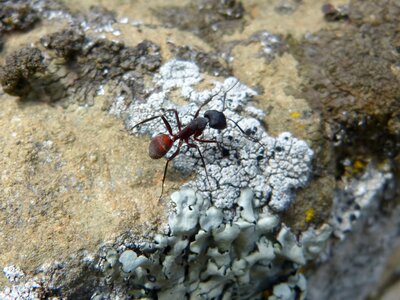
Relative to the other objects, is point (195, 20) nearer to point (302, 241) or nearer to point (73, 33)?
point (73, 33)

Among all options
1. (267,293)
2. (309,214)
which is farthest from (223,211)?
(267,293)

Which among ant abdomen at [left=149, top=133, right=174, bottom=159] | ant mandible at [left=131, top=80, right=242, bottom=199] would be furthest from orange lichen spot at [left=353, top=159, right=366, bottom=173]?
ant abdomen at [left=149, top=133, right=174, bottom=159]

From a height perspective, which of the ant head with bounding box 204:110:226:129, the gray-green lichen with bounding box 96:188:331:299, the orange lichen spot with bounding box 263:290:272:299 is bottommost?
the orange lichen spot with bounding box 263:290:272:299

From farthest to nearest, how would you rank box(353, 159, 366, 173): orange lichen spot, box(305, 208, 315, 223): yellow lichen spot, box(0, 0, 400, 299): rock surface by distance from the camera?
1. box(353, 159, 366, 173): orange lichen spot
2. box(305, 208, 315, 223): yellow lichen spot
3. box(0, 0, 400, 299): rock surface

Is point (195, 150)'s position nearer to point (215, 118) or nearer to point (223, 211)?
point (215, 118)

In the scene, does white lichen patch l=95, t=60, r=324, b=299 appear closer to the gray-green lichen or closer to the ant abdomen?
the gray-green lichen

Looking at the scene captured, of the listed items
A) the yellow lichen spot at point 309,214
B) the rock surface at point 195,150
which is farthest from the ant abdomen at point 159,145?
the yellow lichen spot at point 309,214
